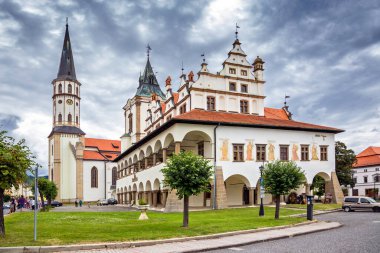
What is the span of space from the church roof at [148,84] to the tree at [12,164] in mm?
57877

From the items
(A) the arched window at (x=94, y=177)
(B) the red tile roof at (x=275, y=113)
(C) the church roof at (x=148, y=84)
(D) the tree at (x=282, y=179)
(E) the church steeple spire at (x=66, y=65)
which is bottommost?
(A) the arched window at (x=94, y=177)

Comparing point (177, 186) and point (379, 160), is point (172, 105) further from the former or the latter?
point (379, 160)

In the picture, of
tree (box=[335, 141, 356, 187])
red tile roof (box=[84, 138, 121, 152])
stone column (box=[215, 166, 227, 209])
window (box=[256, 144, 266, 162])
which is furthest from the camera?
red tile roof (box=[84, 138, 121, 152])

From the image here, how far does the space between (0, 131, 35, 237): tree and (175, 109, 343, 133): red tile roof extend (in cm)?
1993

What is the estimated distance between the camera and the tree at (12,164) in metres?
14.5

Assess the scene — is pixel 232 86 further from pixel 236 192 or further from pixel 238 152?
pixel 236 192

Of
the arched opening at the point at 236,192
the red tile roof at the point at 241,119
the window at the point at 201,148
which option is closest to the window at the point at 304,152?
the red tile roof at the point at 241,119

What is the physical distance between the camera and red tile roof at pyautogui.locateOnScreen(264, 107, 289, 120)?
47.2 m

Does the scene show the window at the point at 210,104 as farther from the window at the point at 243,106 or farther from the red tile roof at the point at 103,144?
the red tile roof at the point at 103,144

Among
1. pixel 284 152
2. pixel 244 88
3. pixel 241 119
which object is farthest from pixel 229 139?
pixel 244 88

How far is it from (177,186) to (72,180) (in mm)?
67691

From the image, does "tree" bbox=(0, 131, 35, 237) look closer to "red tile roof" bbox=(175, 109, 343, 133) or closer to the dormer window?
"red tile roof" bbox=(175, 109, 343, 133)

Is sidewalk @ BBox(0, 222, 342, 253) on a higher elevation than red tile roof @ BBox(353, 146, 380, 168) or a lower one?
lower

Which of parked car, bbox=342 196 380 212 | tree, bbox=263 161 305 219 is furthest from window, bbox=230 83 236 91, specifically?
tree, bbox=263 161 305 219
